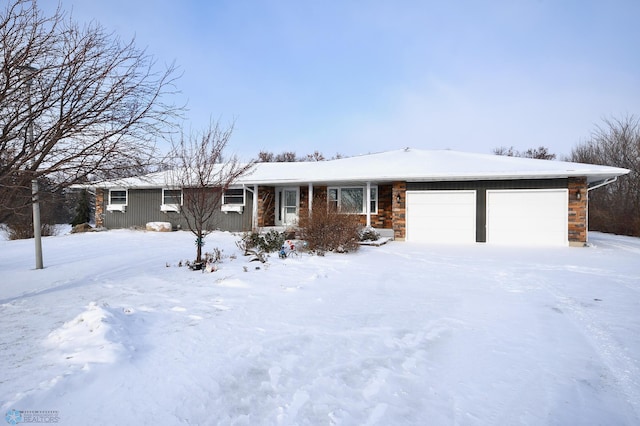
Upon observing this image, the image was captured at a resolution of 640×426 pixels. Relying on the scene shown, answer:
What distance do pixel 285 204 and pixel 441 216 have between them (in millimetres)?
7304

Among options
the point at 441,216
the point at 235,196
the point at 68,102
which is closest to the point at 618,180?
the point at 441,216

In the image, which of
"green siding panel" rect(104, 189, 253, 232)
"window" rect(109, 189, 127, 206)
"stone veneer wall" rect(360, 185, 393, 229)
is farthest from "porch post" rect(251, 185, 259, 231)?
"window" rect(109, 189, 127, 206)

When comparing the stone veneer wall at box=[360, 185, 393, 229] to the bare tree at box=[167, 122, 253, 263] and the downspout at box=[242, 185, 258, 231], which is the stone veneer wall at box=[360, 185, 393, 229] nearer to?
the downspout at box=[242, 185, 258, 231]

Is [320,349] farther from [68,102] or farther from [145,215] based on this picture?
[145,215]

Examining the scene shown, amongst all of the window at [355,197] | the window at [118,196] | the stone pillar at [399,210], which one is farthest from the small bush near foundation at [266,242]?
the window at [118,196]

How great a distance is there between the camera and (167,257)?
892 centimetres

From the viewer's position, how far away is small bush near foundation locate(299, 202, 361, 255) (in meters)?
9.33

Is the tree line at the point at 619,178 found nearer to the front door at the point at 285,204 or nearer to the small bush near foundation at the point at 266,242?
the front door at the point at 285,204

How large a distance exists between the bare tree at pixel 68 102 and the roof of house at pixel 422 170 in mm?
5800

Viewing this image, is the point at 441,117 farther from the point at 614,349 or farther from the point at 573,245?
the point at 614,349

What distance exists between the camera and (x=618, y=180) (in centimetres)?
2127

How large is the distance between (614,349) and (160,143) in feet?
18.5

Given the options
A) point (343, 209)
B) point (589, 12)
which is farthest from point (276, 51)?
point (589, 12)

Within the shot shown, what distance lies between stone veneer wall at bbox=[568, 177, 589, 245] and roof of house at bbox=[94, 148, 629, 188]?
1.43 ft
